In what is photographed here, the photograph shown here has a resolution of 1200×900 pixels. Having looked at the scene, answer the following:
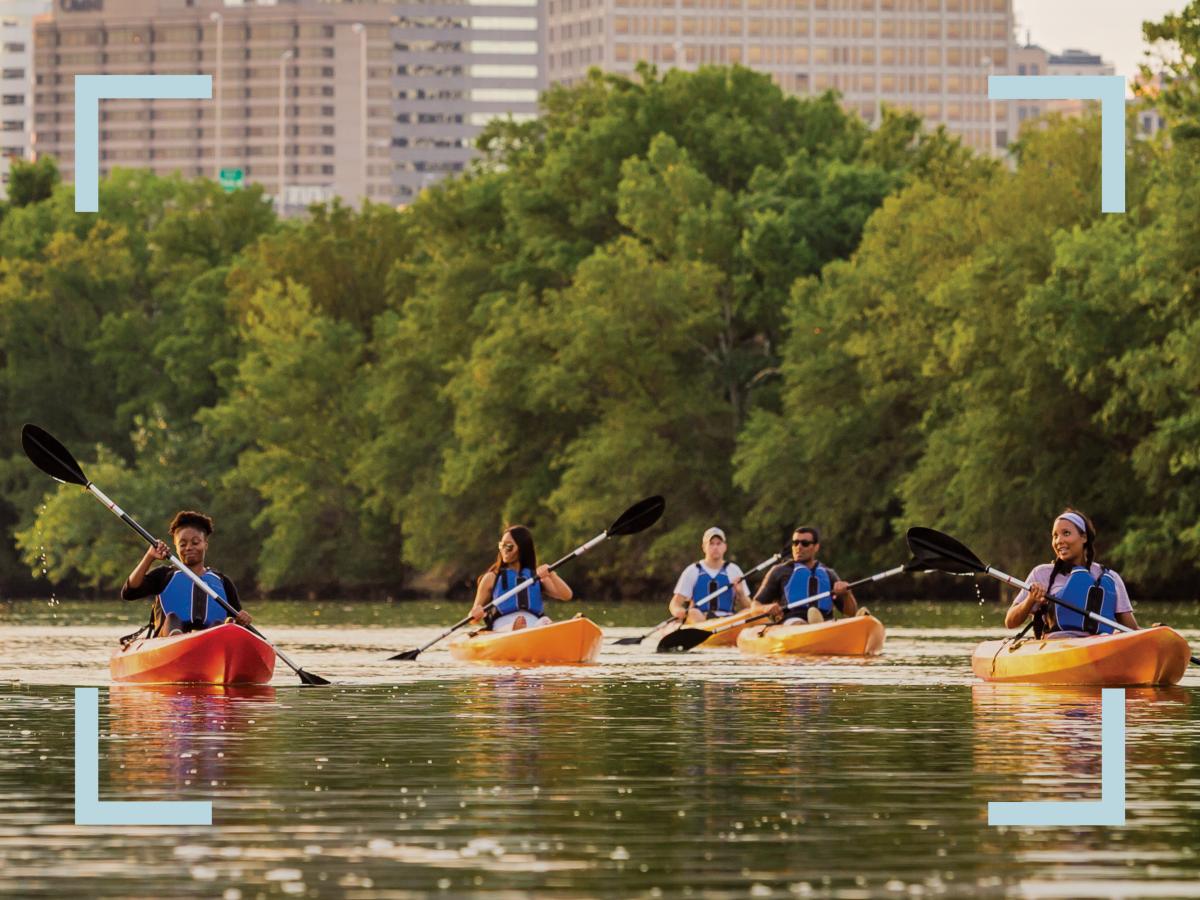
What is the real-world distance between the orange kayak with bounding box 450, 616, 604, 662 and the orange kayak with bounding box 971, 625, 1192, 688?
5.87 m

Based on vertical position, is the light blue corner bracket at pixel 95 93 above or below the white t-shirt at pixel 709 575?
above

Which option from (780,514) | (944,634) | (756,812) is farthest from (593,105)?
(756,812)

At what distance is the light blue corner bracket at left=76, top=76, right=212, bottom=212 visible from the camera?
2970cm

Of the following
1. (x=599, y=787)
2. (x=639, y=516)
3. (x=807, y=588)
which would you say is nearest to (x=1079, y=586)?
(x=599, y=787)

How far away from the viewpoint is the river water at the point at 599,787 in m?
12.0

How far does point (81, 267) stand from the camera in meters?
91.1

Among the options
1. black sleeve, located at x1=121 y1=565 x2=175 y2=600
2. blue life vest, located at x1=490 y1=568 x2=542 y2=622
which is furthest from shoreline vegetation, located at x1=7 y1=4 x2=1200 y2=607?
black sleeve, located at x1=121 y1=565 x2=175 y2=600

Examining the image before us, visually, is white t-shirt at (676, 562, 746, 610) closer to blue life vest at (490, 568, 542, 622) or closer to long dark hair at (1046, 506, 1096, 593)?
blue life vest at (490, 568, 542, 622)

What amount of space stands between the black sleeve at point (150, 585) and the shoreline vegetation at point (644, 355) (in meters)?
29.0

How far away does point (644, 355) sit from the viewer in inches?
2699

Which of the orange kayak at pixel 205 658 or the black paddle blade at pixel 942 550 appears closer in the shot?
the orange kayak at pixel 205 658

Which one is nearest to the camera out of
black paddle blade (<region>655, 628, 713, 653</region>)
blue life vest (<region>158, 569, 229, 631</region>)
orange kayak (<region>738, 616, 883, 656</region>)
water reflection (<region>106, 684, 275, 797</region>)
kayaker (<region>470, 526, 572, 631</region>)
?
water reflection (<region>106, 684, 275, 797</region>)

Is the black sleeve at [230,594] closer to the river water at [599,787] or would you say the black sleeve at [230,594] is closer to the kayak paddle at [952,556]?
the river water at [599,787]

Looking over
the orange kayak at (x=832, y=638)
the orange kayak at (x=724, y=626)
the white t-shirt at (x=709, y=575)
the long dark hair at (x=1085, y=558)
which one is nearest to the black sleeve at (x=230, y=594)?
the long dark hair at (x=1085, y=558)
